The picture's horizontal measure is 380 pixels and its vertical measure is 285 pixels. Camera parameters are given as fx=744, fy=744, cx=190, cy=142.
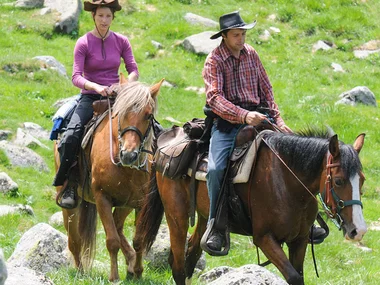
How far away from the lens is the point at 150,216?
28.0 feet

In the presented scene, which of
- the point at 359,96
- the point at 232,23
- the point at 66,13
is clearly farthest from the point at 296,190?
the point at 66,13

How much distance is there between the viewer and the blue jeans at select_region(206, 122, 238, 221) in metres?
7.30

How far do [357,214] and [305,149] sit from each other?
0.89 metres

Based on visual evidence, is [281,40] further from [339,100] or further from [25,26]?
[25,26]

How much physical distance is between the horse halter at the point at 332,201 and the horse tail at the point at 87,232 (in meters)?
3.39

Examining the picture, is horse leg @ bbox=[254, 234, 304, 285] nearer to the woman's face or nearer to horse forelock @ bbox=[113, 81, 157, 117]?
horse forelock @ bbox=[113, 81, 157, 117]

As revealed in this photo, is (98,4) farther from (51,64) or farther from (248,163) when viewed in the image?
(51,64)

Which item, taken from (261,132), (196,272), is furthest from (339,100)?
(261,132)

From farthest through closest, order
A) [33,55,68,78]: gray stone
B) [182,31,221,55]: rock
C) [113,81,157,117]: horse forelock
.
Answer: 1. [182,31,221,55]: rock
2. [33,55,68,78]: gray stone
3. [113,81,157,117]: horse forelock

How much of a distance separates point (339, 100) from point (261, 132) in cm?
1027

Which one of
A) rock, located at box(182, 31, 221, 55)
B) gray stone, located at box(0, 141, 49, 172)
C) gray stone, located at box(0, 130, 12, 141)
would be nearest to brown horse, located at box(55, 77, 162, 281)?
gray stone, located at box(0, 141, 49, 172)

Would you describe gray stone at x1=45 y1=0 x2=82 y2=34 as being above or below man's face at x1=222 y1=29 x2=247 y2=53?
below

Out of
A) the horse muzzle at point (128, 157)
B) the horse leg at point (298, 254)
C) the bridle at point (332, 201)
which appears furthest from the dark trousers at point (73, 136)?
the bridle at point (332, 201)

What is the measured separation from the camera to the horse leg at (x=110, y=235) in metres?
8.46
